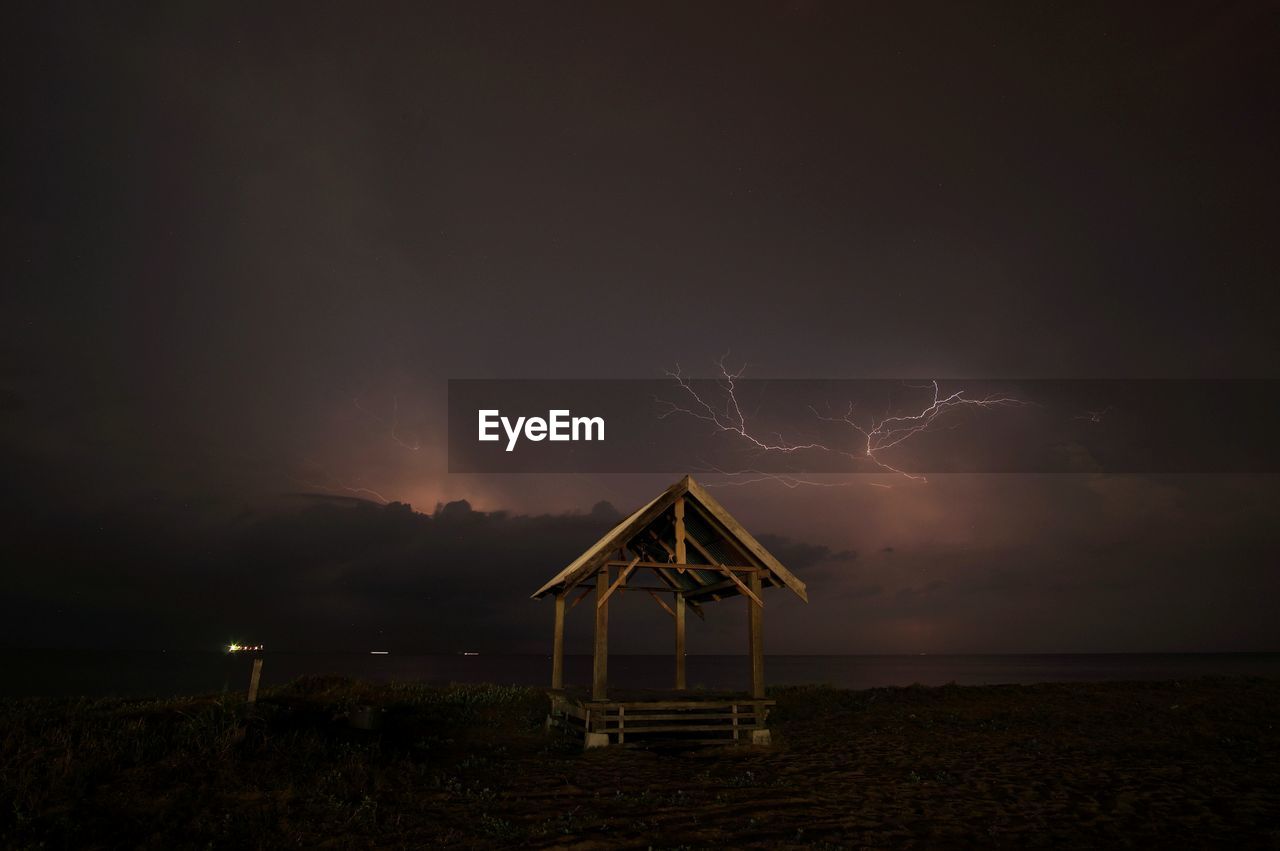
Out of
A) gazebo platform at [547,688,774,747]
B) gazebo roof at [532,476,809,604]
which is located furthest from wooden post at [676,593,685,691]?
gazebo platform at [547,688,774,747]

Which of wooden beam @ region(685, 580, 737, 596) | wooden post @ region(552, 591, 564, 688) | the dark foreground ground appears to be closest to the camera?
the dark foreground ground

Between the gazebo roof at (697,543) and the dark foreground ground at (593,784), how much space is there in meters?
3.99

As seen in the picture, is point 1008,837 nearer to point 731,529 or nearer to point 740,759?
point 740,759

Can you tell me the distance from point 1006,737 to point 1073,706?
7.65 m

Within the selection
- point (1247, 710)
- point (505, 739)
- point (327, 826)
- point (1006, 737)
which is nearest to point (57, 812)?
point (327, 826)

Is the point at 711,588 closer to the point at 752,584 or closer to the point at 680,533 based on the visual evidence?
the point at 752,584

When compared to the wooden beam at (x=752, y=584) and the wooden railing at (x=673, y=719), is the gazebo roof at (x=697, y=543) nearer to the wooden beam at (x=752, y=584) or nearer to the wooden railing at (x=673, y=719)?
the wooden beam at (x=752, y=584)

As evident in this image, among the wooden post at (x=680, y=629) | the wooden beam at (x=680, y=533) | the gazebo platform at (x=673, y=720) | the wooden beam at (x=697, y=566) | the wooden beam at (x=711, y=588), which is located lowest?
the gazebo platform at (x=673, y=720)

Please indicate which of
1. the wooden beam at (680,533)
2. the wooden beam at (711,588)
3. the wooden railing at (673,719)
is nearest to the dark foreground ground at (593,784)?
the wooden railing at (673,719)

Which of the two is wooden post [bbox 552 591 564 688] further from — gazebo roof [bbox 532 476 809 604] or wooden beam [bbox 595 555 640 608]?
wooden beam [bbox 595 555 640 608]

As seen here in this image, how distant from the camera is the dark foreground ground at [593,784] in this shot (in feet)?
32.8

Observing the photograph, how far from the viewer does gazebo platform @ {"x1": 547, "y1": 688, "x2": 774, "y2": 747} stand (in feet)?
56.2

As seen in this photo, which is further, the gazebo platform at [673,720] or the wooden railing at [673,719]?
the wooden railing at [673,719]

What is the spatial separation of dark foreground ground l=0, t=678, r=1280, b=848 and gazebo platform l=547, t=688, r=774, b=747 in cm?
69
